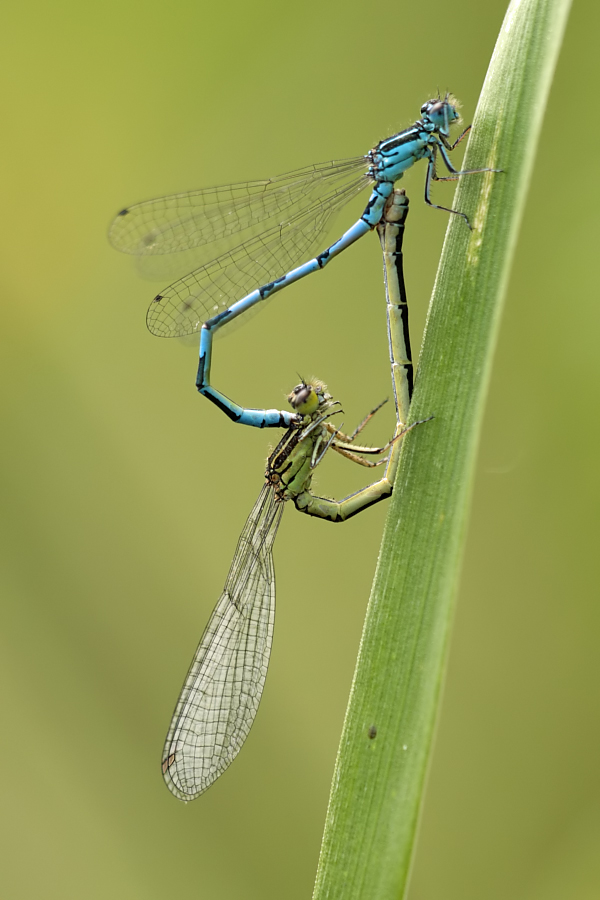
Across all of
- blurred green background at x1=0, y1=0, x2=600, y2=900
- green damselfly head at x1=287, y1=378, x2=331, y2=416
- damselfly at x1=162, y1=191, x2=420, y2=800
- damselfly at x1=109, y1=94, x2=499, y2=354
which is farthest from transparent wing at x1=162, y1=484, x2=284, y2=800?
blurred green background at x1=0, y1=0, x2=600, y2=900

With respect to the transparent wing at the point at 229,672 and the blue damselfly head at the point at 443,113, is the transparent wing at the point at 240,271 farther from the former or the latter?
the transparent wing at the point at 229,672

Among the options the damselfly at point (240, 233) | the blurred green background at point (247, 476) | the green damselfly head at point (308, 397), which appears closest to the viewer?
the green damselfly head at point (308, 397)

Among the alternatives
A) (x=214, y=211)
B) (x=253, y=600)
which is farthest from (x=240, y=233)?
(x=253, y=600)

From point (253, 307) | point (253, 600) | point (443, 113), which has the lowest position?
point (253, 600)

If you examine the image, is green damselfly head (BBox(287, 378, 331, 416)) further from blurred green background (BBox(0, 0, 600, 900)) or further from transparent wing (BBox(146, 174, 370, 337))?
blurred green background (BBox(0, 0, 600, 900))

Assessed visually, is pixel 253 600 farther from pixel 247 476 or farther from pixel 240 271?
pixel 247 476

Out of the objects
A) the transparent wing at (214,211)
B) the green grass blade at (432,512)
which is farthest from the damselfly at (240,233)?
the green grass blade at (432,512)
